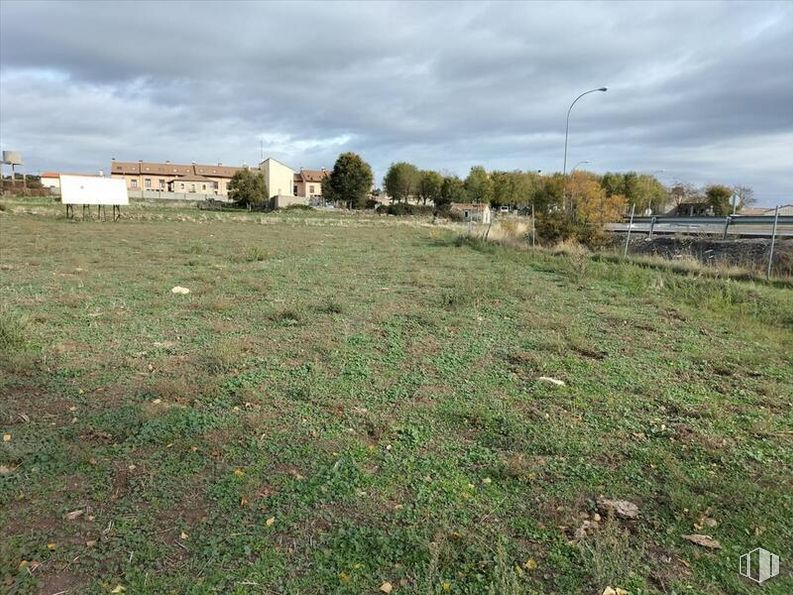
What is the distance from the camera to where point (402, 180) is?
82312 mm

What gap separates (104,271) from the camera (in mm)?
11383

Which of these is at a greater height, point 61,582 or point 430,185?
point 430,185

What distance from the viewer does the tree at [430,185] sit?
83.2 m

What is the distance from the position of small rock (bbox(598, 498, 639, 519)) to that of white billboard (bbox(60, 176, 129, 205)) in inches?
1502

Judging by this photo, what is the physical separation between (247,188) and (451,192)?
32.1m

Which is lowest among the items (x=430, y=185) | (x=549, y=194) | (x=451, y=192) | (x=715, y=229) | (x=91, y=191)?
(x=715, y=229)

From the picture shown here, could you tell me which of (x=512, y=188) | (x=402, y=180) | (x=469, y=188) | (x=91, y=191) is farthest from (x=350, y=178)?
(x=91, y=191)

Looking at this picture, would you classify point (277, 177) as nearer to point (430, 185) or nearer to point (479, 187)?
point (430, 185)

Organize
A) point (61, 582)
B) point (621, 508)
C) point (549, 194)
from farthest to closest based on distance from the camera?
point (549, 194), point (621, 508), point (61, 582)

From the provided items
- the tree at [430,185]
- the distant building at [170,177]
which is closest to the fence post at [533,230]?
the tree at [430,185]

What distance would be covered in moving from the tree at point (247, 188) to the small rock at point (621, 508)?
67868 mm

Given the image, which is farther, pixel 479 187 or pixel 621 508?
pixel 479 187

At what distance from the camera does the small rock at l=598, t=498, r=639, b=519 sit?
2.89m

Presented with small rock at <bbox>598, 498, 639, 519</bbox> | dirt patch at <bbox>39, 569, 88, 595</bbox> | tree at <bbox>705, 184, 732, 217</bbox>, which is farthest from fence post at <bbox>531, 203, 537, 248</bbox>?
tree at <bbox>705, 184, 732, 217</bbox>
